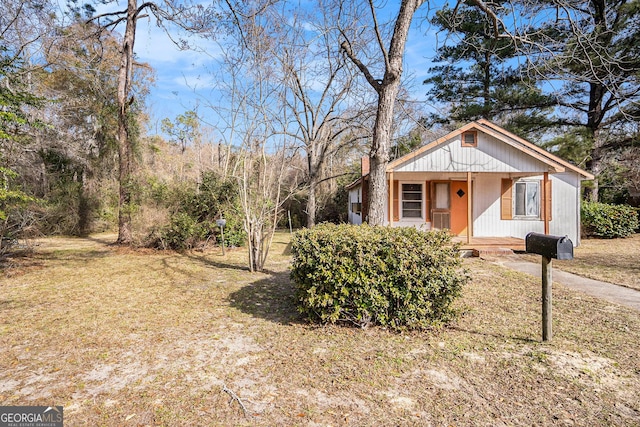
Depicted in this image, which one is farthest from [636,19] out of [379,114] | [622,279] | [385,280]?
[385,280]

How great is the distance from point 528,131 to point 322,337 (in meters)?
16.6

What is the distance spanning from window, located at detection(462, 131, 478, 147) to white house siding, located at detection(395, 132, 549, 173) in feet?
0.40

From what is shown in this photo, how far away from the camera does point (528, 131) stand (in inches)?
632

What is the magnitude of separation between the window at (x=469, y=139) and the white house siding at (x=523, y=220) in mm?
1913

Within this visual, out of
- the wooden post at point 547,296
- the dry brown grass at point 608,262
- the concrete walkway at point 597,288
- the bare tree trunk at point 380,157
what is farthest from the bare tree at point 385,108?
the dry brown grass at point 608,262

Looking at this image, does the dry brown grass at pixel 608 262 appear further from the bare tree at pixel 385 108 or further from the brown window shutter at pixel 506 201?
the bare tree at pixel 385 108

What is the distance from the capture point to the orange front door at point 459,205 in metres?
12.7

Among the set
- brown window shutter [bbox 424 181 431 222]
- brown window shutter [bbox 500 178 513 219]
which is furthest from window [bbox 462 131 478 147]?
brown window shutter [bbox 500 178 513 219]

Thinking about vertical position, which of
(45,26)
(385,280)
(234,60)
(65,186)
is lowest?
(385,280)

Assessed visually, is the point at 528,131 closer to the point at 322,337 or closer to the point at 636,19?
the point at 636,19

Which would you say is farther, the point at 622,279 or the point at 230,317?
the point at 622,279

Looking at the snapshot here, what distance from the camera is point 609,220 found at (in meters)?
13.7

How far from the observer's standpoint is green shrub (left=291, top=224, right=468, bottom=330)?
3820mm

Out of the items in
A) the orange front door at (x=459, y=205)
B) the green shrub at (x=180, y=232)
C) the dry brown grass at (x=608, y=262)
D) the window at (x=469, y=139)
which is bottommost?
the dry brown grass at (x=608, y=262)
